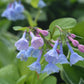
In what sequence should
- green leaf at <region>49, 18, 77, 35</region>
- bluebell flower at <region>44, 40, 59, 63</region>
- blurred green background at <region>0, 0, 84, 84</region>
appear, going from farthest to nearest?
blurred green background at <region>0, 0, 84, 84</region> → green leaf at <region>49, 18, 77, 35</region> → bluebell flower at <region>44, 40, 59, 63</region>

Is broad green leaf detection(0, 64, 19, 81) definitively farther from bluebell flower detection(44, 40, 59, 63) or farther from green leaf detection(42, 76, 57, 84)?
bluebell flower detection(44, 40, 59, 63)

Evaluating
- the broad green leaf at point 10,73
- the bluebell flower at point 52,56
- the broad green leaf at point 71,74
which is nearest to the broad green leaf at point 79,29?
the broad green leaf at point 71,74

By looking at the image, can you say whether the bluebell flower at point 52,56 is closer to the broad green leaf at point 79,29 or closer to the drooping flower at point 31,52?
the drooping flower at point 31,52

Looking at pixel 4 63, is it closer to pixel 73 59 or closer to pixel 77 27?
pixel 77 27

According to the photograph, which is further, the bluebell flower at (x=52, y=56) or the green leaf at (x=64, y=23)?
the green leaf at (x=64, y=23)

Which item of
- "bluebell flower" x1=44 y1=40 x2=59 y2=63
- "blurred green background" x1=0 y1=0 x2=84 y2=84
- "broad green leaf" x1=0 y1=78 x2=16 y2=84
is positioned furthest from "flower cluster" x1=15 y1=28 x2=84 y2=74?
"broad green leaf" x1=0 y1=78 x2=16 y2=84

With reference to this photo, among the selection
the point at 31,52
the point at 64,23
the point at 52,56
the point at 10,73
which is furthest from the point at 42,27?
the point at 52,56

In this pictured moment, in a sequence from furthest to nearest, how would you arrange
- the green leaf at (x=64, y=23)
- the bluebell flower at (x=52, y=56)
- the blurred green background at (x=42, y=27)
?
the blurred green background at (x=42, y=27), the green leaf at (x=64, y=23), the bluebell flower at (x=52, y=56)
